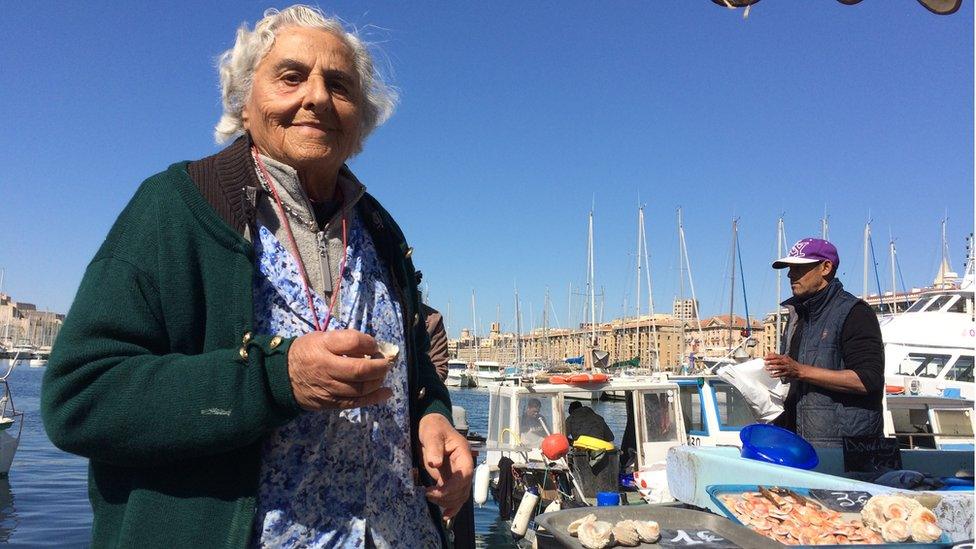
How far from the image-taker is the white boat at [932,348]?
1706 cm

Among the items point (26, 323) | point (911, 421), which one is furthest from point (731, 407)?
point (26, 323)

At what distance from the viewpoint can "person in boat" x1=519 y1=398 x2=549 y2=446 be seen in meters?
10.9

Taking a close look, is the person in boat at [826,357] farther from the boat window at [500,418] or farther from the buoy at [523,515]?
the boat window at [500,418]

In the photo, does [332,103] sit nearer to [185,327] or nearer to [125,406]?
[185,327]

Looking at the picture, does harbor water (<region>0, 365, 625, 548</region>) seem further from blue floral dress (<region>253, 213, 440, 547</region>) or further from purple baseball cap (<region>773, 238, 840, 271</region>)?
blue floral dress (<region>253, 213, 440, 547</region>)

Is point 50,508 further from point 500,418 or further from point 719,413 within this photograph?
point 719,413

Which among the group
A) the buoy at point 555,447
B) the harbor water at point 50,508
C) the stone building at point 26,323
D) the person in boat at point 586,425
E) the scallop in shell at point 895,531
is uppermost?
the stone building at point 26,323

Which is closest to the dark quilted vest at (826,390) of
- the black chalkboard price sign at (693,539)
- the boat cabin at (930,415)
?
the black chalkboard price sign at (693,539)

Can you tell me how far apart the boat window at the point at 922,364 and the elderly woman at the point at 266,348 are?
1992 cm

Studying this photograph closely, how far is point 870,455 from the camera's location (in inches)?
123

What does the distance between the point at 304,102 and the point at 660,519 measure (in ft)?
5.11

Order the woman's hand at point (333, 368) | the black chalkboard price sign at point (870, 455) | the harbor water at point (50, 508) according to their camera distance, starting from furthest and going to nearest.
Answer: the harbor water at point (50, 508) < the black chalkboard price sign at point (870, 455) < the woman's hand at point (333, 368)

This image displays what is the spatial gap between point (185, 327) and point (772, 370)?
3.12 metres

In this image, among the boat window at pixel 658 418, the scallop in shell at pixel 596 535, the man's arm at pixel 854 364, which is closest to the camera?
the scallop in shell at pixel 596 535
